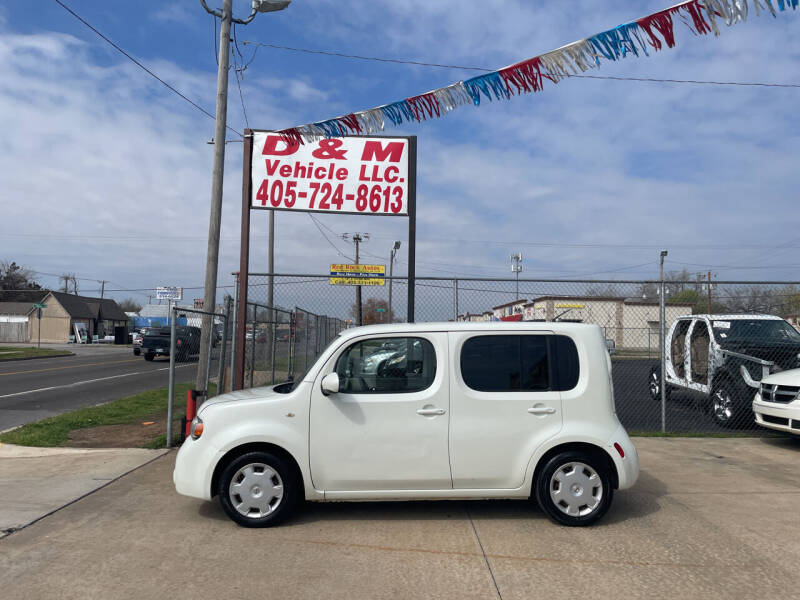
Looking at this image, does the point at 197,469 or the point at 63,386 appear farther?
the point at 63,386

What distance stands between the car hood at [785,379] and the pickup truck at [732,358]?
52 cm

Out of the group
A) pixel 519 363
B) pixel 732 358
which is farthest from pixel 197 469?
pixel 732 358

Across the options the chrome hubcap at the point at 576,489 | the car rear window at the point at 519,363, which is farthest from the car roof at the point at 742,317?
the chrome hubcap at the point at 576,489

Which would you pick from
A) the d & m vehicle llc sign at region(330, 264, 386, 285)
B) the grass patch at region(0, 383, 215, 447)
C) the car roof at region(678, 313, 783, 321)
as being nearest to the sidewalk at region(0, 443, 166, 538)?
the grass patch at region(0, 383, 215, 447)

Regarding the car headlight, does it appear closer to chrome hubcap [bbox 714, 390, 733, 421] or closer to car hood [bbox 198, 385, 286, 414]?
car hood [bbox 198, 385, 286, 414]

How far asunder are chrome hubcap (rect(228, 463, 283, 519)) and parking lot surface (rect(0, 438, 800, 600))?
0.19 metres

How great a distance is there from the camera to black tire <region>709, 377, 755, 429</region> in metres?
9.65

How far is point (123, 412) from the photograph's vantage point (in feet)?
37.1

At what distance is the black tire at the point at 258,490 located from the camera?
4.96m

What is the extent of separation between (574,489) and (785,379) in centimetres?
505

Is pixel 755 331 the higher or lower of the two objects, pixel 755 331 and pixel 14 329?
the higher

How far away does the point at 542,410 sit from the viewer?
16.7 ft

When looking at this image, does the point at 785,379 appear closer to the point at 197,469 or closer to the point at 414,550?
the point at 414,550

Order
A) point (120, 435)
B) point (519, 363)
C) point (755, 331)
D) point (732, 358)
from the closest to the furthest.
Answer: point (519, 363) → point (120, 435) → point (732, 358) → point (755, 331)
